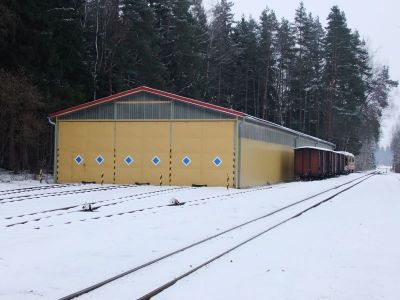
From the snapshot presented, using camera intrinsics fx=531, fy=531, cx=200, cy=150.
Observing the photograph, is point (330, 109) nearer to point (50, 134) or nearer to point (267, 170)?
point (267, 170)

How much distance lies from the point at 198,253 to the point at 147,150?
73.9 ft

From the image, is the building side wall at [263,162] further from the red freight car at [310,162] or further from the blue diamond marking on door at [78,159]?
the blue diamond marking on door at [78,159]

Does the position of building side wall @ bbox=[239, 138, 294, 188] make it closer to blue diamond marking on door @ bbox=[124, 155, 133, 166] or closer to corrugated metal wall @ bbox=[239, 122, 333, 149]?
corrugated metal wall @ bbox=[239, 122, 333, 149]

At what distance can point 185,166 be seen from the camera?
31266mm

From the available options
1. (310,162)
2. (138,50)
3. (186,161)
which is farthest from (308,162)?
(138,50)

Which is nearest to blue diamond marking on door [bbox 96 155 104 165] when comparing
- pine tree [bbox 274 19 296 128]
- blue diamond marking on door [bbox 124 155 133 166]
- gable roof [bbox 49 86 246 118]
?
blue diamond marking on door [bbox 124 155 133 166]

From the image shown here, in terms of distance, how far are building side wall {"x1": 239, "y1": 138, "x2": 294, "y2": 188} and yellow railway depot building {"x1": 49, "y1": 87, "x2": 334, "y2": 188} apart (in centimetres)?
6

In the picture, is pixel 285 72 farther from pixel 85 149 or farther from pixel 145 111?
pixel 85 149

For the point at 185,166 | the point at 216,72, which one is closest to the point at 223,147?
the point at 185,166

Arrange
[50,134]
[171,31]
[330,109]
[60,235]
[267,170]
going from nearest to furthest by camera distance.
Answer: [60,235], [267,170], [50,134], [171,31], [330,109]

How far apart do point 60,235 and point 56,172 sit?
23139 millimetres

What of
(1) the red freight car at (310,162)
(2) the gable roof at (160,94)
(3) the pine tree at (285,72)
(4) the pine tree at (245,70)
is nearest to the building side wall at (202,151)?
(2) the gable roof at (160,94)

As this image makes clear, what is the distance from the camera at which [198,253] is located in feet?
32.6

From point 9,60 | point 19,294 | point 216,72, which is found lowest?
point 19,294
